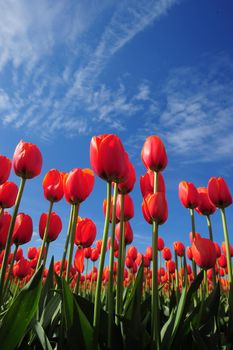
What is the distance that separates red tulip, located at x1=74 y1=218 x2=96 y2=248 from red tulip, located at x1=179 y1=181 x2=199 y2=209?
1104 mm

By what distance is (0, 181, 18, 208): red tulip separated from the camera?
3.50 meters

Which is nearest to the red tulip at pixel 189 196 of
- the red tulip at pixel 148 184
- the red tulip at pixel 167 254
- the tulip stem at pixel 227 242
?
the tulip stem at pixel 227 242

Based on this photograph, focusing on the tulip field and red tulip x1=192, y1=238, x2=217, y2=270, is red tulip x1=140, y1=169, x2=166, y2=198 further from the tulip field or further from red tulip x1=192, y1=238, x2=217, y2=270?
red tulip x1=192, y1=238, x2=217, y2=270

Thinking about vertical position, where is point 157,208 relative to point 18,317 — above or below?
above

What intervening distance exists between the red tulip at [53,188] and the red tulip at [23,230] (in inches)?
15.9

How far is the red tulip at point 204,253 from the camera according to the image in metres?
2.86

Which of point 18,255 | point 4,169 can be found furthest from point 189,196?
point 18,255

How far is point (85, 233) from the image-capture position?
309cm

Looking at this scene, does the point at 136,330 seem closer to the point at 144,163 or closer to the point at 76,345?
the point at 76,345

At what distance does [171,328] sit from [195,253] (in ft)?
2.84

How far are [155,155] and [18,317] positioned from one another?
1709 mm

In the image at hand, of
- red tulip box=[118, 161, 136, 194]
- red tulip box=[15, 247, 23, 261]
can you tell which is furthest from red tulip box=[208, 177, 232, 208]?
red tulip box=[15, 247, 23, 261]

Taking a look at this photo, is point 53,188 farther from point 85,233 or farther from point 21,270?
point 21,270

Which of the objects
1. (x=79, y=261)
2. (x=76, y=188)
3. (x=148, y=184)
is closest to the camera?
(x=76, y=188)
